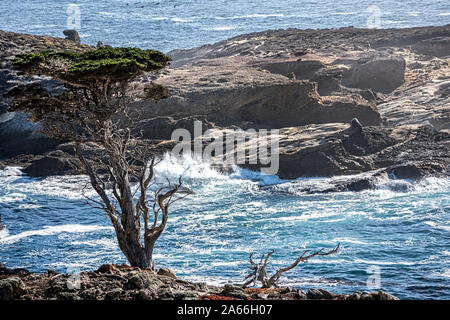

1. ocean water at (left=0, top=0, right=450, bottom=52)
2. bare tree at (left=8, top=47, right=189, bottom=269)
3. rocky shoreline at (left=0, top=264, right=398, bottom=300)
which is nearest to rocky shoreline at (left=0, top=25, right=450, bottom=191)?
bare tree at (left=8, top=47, right=189, bottom=269)

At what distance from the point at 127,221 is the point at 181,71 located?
33281mm

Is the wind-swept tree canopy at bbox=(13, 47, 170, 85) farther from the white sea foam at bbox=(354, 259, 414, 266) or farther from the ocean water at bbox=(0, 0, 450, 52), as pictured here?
the ocean water at bbox=(0, 0, 450, 52)

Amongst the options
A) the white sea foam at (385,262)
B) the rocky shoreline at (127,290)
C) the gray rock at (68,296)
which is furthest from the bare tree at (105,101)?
the white sea foam at (385,262)

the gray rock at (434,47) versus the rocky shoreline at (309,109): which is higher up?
the gray rock at (434,47)

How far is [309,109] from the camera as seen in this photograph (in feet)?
141

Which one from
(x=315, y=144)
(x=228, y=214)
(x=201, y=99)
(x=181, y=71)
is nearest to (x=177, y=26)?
(x=181, y=71)

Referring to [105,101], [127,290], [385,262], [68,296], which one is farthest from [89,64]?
[385,262]

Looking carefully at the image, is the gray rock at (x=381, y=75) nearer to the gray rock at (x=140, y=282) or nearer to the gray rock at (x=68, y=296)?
the gray rock at (x=140, y=282)

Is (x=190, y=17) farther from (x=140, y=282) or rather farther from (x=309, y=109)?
(x=140, y=282)

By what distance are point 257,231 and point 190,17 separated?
286 feet

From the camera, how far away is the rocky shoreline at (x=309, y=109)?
36156 mm

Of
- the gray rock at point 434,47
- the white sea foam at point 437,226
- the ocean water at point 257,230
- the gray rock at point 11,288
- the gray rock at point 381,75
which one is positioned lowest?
the ocean water at point 257,230

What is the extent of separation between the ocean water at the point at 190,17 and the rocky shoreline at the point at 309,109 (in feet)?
124

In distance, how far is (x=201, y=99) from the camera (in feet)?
139
